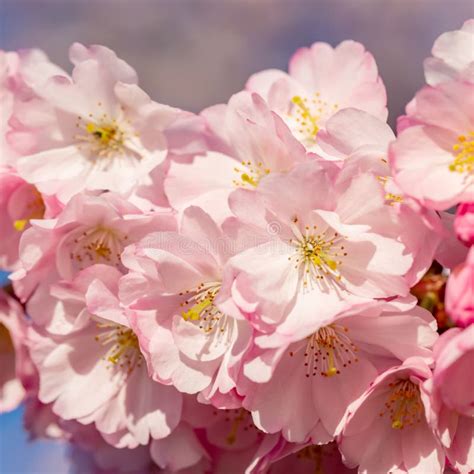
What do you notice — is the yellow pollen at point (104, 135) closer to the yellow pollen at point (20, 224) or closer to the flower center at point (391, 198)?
the yellow pollen at point (20, 224)

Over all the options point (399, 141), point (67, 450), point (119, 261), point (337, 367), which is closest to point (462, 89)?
point (399, 141)

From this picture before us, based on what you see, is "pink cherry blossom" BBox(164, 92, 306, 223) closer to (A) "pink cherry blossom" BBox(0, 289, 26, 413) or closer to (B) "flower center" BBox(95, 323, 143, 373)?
(B) "flower center" BBox(95, 323, 143, 373)

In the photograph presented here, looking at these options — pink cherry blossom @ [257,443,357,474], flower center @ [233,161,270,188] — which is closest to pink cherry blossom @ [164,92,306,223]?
flower center @ [233,161,270,188]

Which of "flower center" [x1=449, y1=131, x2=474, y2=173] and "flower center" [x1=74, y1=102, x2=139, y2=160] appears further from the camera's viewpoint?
"flower center" [x1=74, y1=102, x2=139, y2=160]

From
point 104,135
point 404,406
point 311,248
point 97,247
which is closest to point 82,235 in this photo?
point 97,247

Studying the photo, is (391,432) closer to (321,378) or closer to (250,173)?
(321,378)

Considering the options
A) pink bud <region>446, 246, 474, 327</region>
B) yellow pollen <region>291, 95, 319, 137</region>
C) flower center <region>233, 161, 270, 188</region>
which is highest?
pink bud <region>446, 246, 474, 327</region>

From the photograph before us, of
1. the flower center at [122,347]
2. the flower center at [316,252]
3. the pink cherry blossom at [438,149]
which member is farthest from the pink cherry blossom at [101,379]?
the pink cherry blossom at [438,149]
